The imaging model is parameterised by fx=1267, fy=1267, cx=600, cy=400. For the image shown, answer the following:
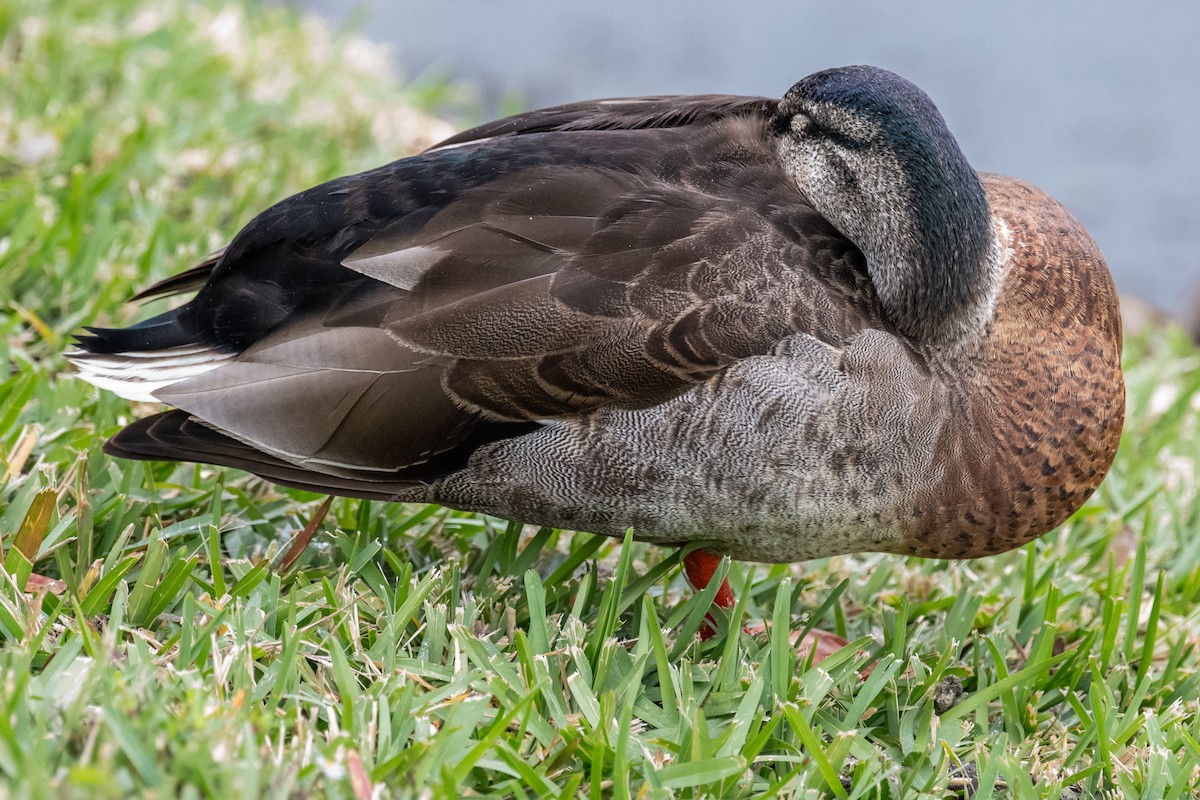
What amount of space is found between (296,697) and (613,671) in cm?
64

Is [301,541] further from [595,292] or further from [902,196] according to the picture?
[902,196]

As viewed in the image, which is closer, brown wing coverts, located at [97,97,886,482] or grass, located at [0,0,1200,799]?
grass, located at [0,0,1200,799]

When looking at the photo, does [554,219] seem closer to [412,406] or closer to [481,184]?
[481,184]

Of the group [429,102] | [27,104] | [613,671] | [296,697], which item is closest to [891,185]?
[613,671]

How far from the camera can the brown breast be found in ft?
8.95

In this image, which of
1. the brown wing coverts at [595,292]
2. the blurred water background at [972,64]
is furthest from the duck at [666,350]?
the blurred water background at [972,64]

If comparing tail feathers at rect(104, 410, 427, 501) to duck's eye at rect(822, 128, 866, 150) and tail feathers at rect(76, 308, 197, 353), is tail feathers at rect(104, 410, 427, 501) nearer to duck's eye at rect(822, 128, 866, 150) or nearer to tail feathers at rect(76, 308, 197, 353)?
tail feathers at rect(76, 308, 197, 353)

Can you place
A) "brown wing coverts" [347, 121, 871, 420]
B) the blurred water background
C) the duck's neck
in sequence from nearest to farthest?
"brown wing coverts" [347, 121, 871, 420] → the duck's neck → the blurred water background

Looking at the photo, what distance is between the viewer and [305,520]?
10.1 ft

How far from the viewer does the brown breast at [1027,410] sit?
8.95ft

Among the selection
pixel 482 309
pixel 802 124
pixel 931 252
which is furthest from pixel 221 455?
pixel 931 252

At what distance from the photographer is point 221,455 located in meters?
2.62

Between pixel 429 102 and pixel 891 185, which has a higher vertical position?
pixel 429 102

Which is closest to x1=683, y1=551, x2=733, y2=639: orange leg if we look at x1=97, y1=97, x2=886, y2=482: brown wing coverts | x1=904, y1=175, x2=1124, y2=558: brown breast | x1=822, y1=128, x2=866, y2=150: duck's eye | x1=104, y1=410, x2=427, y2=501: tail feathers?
x1=904, y1=175, x2=1124, y2=558: brown breast
